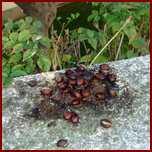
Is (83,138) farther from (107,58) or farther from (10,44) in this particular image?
(107,58)

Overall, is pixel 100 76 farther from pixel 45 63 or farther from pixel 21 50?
pixel 21 50

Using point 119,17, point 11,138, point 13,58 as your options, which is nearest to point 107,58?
point 119,17

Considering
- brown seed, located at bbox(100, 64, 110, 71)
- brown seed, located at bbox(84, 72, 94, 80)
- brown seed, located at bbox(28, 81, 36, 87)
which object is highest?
brown seed, located at bbox(100, 64, 110, 71)

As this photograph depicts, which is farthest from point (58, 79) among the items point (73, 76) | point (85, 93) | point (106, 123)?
point (106, 123)

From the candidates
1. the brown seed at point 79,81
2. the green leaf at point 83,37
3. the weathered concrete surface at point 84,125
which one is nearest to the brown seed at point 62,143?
the weathered concrete surface at point 84,125

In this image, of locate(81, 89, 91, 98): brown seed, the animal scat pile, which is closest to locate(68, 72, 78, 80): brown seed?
the animal scat pile

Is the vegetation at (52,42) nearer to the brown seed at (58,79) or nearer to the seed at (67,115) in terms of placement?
the brown seed at (58,79)

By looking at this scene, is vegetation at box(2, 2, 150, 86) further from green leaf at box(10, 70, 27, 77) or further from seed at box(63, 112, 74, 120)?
seed at box(63, 112, 74, 120)
